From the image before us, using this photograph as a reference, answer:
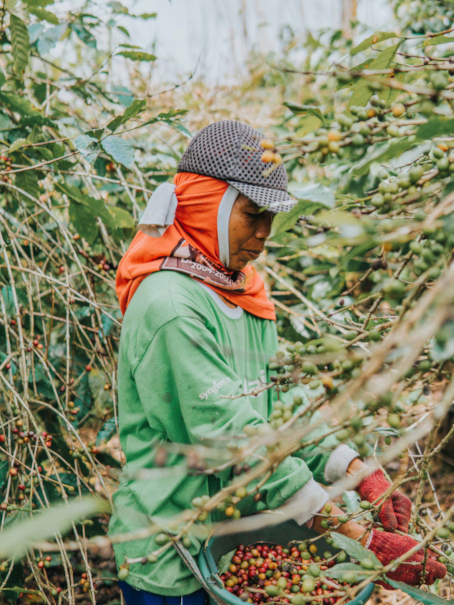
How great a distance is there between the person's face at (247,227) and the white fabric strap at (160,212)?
0.65 feet

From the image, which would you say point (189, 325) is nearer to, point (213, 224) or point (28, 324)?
point (213, 224)

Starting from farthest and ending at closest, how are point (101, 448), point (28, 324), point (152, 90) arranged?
point (152, 90), point (28, 324), point (101, 448)

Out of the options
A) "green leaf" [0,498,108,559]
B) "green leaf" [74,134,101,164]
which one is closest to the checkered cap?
"green leaf" [74,134,101,164]

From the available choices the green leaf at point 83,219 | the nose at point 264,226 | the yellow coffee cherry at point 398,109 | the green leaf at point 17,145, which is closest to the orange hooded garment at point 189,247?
the nose at point 264,226

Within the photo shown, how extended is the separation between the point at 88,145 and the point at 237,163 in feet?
1.75

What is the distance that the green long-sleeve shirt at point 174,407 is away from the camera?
1.35m

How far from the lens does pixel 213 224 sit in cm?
158

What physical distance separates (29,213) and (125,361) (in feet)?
4.08

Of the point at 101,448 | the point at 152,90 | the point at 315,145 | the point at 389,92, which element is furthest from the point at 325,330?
the point at 152,90

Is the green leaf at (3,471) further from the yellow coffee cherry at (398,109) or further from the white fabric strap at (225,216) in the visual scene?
the yellow coffee cherry at (398,109)

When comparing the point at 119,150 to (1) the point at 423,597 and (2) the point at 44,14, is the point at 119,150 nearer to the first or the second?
(2) the point at 44,14

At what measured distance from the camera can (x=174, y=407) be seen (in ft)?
4.75

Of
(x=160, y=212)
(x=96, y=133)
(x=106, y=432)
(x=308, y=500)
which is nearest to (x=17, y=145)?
(x=96, y=133)

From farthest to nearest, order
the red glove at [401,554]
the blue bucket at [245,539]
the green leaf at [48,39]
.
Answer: the green leaf at [48,39] → the blue bucket at [245,539] → the red glove at [401,554]
